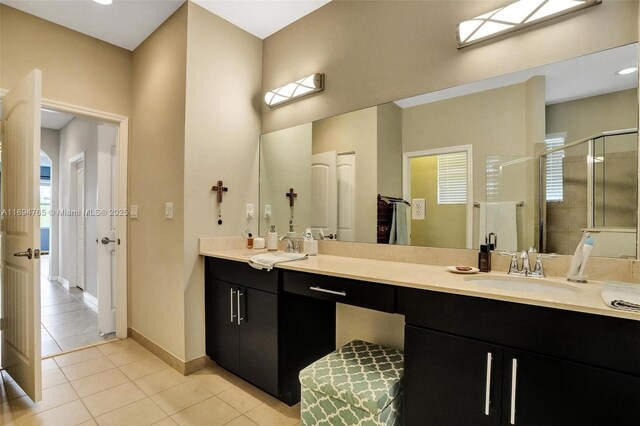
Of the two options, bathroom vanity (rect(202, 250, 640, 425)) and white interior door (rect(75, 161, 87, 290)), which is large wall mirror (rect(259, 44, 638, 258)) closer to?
bathroom vanity (rect(202, 250, 640, 425))

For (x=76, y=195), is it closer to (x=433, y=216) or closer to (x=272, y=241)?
(x=272, y=241)

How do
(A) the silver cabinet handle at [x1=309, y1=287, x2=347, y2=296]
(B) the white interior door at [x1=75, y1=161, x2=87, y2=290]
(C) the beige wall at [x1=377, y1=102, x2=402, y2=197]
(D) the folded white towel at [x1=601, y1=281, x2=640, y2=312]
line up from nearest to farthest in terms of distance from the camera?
(D) the folded white towel at [x1=601, y1=281, x2=640, y2=312]
(A) the silver cabinet handle at [x1=309, y1=287, x2=347, y2=296]
(C) the beige wall at [x1=377, y1=102, x2=402, y2=197]
(B) the white interior door at [x1=75, y1=161, x2=87, y2=290]

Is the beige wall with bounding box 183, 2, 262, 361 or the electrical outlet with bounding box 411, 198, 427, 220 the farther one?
the beige wall with bounding box 183, 2, 262, 361

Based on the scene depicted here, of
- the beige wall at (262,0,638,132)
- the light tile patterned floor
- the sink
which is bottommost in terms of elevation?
the light tile patterned floor

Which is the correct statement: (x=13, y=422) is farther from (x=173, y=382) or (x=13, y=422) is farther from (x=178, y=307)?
(x=178, y=307)

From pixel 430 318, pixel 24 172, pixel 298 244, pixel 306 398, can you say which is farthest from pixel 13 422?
pixel 430 318

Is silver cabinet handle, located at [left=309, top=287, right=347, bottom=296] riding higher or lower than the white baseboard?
higher

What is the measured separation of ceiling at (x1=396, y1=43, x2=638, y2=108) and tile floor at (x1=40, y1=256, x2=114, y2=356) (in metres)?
3.80

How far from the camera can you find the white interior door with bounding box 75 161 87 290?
14.7 ft

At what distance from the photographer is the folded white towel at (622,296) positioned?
91cm

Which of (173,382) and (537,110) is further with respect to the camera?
(173,382)

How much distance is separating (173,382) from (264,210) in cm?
143

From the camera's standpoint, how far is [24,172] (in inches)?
76.6

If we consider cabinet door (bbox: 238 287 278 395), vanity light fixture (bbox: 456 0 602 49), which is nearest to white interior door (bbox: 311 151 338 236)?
cabinet door (bbox: 238 287 278 395)
